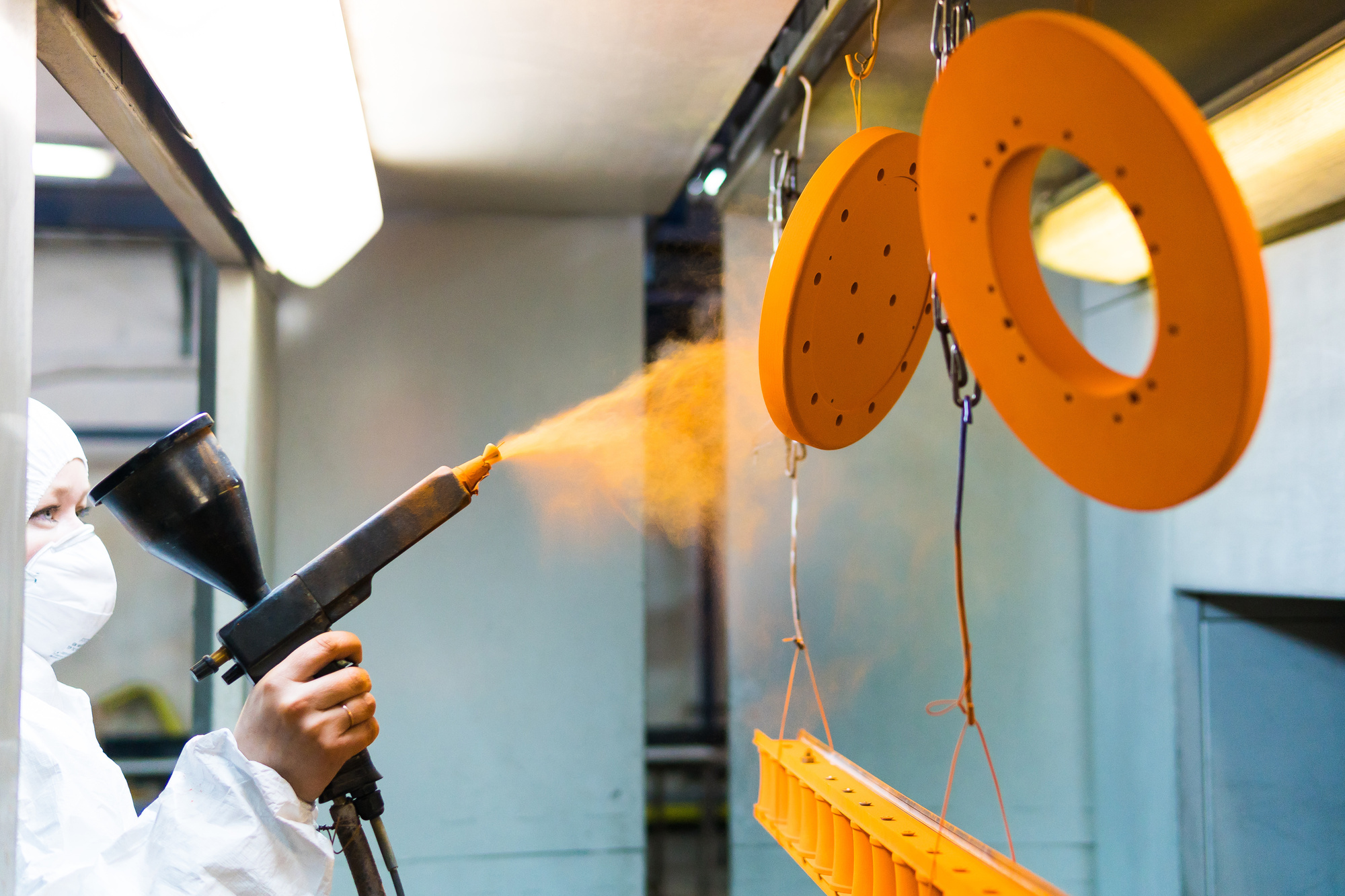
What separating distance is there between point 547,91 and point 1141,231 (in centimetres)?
148

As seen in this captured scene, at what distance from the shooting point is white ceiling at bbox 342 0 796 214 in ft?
4.91

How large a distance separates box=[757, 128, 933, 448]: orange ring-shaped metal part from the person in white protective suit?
23.5 inches

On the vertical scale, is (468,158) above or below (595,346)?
above

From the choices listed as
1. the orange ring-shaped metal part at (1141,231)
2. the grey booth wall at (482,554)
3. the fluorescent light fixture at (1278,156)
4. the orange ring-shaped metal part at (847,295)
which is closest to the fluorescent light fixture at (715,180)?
the grey booth wall at (482,554)

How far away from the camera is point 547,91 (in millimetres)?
1764

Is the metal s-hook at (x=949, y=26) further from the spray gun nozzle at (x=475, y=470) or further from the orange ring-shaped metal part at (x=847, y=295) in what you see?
the spray gun nozzle at (x=475, y=470)

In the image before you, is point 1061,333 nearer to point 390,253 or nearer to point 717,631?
point 717,631

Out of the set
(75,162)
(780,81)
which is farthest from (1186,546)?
(75,162)

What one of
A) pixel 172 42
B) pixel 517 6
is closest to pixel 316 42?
pixel 172 42

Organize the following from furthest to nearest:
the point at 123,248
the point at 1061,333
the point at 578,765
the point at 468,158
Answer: the point at 123,248
the point at 578,765
the point at 468,158
the point at 1061,333

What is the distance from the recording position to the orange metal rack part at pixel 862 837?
872 millimetres

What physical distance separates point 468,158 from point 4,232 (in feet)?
4.58

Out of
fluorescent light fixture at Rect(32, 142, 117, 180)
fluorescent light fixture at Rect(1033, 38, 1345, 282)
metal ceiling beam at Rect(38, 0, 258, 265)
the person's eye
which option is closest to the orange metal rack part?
fluorescent light fixture at Rect(1033, 38, 1345, 282)

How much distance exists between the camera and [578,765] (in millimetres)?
2377
